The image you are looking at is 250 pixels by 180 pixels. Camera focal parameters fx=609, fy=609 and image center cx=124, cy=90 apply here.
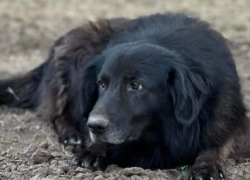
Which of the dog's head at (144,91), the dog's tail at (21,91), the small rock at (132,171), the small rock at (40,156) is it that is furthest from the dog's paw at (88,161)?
the dog's tail at (21,91)

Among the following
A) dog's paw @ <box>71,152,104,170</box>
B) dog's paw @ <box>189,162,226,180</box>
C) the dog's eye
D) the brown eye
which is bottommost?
dog's paw @ <box>71,152,104,170</box>

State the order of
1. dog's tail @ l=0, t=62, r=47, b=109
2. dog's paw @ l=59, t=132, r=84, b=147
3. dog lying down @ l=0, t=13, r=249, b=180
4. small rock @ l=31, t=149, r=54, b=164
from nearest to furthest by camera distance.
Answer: dog lying down @ l=0, t=13, r=249, b=180
small rock @ l=31, t=149, r=54, b=164
dog's paw @ l=59, t=132, r=84, b=147
dog's tail @ l=0, t=62, r=47, b=109

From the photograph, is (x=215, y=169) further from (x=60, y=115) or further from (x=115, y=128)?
(x=60, y=115)

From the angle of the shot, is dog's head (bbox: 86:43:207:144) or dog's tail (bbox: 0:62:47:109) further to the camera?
dog's tail (bbox: 0:62:47:109)

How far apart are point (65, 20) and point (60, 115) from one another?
6.44m

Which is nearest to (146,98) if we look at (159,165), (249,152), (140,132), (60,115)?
(140,132)

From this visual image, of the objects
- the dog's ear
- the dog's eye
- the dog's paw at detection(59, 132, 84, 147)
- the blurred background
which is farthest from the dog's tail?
the dog's ear

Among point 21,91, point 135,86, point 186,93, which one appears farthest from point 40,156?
point 21,91

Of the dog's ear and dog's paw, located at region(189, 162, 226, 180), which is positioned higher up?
the dog's ear

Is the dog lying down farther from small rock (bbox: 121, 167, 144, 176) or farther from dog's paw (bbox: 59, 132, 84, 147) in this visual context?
small rock (bbox: 121, 167, 144, 176)

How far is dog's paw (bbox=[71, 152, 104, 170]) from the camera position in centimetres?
507

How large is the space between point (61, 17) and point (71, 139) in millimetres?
7259

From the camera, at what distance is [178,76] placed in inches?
196

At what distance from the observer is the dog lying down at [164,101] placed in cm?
484
